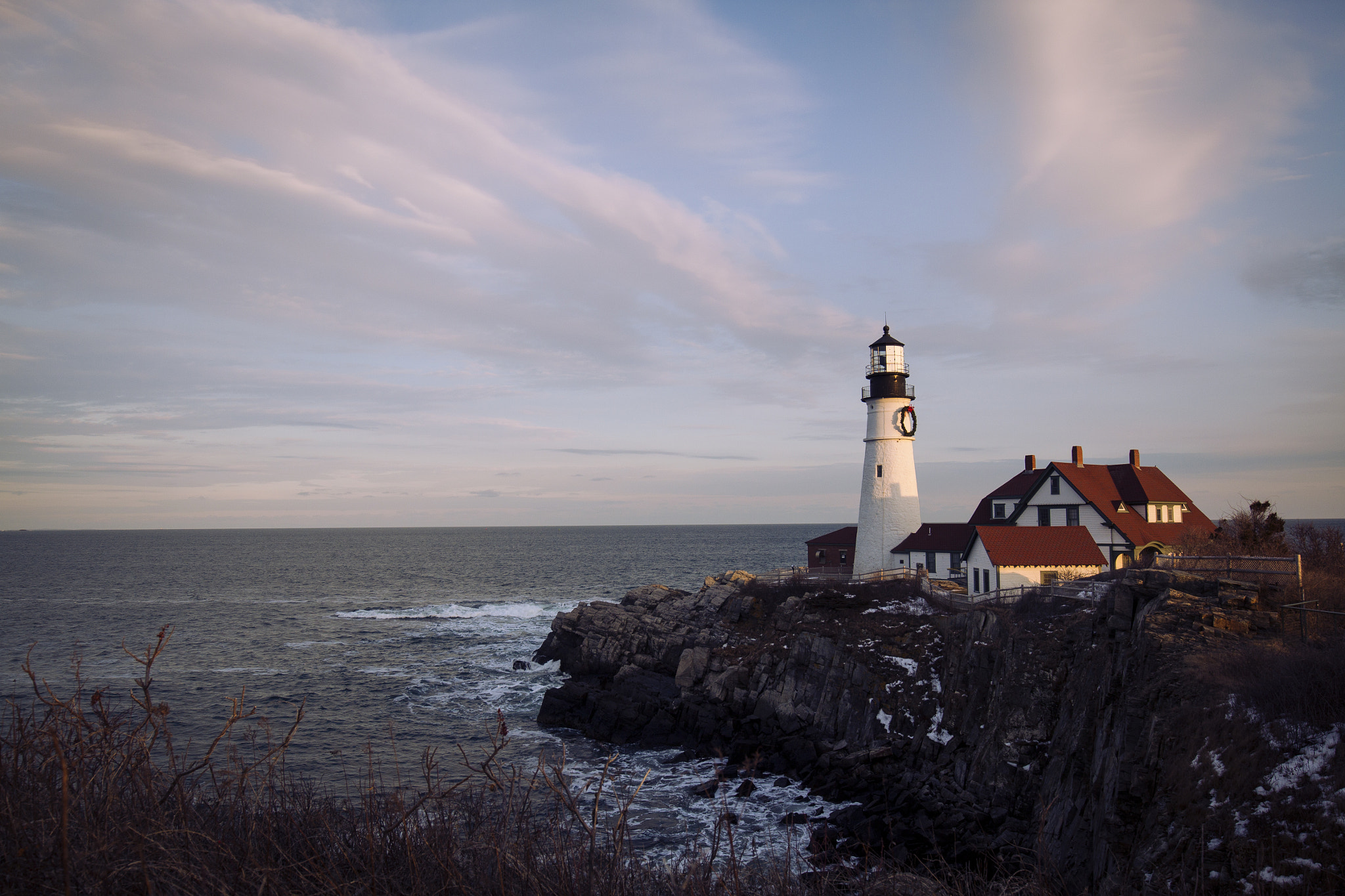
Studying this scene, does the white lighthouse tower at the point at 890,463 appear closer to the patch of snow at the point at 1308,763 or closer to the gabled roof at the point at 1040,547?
the gabled roof at the point at 1040,547

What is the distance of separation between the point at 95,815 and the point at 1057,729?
1940 cm

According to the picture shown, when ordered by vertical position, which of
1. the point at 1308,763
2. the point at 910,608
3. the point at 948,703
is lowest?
the point at 948,703

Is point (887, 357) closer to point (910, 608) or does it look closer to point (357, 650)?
point (910, 608)

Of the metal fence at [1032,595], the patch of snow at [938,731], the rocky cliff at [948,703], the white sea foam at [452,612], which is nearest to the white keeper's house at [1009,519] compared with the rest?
the metal fence at [1032,595]

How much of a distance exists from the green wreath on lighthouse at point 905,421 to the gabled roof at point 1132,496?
22.2ft

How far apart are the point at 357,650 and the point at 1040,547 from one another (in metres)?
36.0

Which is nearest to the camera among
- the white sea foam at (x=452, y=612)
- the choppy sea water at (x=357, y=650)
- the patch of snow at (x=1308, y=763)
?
the patch of snow at (x=1308, y=763)

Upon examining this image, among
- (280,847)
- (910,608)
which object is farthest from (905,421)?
(280,847)

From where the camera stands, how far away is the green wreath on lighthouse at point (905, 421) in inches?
1549

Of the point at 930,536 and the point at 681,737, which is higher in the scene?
the point at 930,536

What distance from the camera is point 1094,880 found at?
40.0 ft

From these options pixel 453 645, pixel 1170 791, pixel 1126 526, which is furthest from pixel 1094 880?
pixel 453 645

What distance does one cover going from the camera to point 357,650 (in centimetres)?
4162

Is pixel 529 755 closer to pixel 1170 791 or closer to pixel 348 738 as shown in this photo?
pixel 348 738
